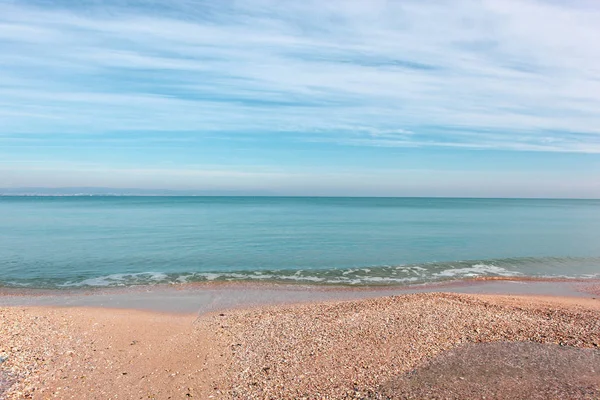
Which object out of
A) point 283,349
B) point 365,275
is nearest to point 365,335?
point 283,349

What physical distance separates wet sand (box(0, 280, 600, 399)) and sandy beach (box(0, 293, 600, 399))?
3 cm

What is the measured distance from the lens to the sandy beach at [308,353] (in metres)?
7.99

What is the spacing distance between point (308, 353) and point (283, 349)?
2.23ft

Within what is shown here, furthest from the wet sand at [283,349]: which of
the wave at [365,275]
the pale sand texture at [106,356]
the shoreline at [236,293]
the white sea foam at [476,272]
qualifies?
the white sea foam at [476,272]

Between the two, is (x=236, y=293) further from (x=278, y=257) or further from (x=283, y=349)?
(x=278, y=257)

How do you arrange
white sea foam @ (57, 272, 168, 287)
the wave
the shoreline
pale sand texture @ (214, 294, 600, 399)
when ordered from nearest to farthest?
pale sand texture @ (214, 294, 600, 399) < the shoreline < white sea foam @ (57, 272, 168, 287) < the wave

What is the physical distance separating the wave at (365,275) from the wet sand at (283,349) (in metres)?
5.25

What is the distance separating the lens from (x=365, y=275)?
2184 cm

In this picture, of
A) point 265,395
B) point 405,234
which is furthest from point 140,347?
point 405,234

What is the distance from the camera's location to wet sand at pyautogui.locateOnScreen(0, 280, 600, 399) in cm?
806

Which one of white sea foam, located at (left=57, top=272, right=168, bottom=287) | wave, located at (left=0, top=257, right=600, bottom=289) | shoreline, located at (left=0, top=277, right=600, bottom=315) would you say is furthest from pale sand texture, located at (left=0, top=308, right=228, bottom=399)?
wave, located at (left=0, top=257, right=600, bottom=289)

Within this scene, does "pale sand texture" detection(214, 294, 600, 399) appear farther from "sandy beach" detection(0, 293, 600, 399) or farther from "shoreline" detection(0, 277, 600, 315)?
"shoreline" detection(0, 277, 600, 315)

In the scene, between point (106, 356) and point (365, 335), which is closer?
point (106, 356)

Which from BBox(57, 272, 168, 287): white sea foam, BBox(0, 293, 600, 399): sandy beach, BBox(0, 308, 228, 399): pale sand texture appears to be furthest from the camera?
BBox(57, 272, 168, 287): white sea foam
